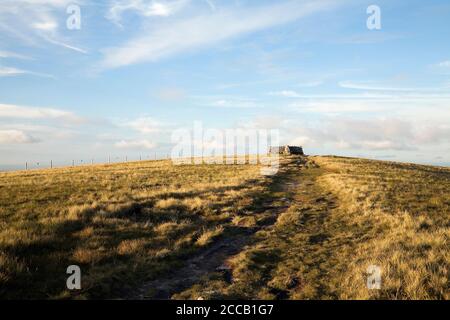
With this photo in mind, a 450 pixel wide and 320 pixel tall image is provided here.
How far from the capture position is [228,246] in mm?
13750

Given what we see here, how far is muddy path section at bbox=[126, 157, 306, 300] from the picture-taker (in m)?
9.65

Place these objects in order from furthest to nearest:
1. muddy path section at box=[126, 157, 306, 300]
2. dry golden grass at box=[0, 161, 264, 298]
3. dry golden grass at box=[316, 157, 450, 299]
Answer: dry golden grass at box=[0, 161, 264, 298] < muddy path section at box=[126, 157, 306, 300] < dry golden grass at box=[316, 157, 450, 299]

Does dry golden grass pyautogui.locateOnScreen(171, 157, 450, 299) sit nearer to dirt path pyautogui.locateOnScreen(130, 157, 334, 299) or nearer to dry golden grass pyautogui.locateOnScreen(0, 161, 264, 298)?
dirt path pyautogui.locateOnScreen(130, 157, 334, 299)

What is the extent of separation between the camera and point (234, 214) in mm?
18922

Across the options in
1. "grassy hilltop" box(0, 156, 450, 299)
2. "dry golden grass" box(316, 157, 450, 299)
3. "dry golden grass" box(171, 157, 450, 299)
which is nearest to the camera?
"dry golden grass" box(316, 157, 450, 299)

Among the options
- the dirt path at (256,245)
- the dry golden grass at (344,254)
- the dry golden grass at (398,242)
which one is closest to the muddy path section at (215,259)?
the dirt path at (256,245)

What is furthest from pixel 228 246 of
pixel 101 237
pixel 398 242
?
pixel 398 242

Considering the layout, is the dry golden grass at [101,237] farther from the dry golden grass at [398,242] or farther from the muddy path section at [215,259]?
the dry golden grass at [398,242]

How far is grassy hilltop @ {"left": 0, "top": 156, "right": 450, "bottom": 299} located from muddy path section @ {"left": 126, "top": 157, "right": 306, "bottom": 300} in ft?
0.11

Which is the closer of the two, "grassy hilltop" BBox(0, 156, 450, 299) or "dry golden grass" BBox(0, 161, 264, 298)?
"grassy hilltop" BBox(0, 156, 450, 299)

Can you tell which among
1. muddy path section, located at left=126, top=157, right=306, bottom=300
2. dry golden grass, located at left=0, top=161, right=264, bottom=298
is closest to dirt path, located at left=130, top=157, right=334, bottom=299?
muddy path section, located at left=126, top=157, right=306, bottom=300

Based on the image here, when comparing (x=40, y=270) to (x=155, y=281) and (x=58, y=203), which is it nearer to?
(x=155, y=281)

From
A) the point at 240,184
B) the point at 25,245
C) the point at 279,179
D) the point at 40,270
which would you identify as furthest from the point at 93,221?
the point at 279,179
